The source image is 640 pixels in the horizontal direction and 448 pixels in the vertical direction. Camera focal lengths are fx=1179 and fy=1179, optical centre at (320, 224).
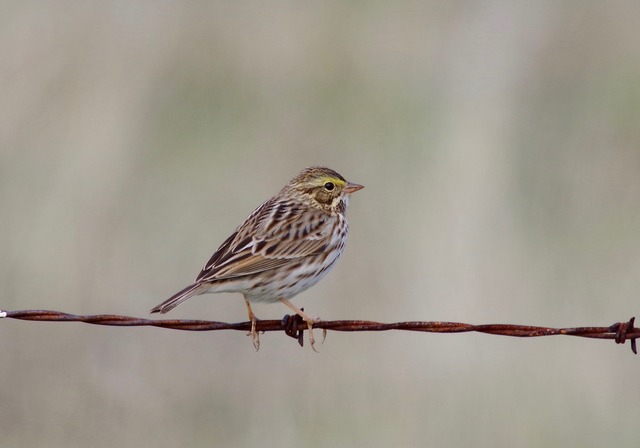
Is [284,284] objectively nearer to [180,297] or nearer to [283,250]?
[283,250]

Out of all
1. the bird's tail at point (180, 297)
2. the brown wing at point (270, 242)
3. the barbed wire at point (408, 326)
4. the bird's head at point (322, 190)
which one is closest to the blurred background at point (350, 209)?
the bird's head at point (322, 190)

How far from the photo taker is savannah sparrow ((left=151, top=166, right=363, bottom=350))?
7609 mm

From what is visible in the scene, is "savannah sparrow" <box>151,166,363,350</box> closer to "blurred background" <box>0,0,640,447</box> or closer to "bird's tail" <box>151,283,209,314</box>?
"bird's tail" <box>151,283,209,314</box>

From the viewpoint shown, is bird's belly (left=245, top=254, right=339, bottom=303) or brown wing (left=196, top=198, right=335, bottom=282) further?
bird's belly (left=245, top=254, right=339, bottom=303)

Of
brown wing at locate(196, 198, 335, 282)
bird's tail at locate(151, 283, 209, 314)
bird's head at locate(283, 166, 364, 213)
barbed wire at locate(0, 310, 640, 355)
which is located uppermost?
bird's head at locate(283, 166, 364, 213)

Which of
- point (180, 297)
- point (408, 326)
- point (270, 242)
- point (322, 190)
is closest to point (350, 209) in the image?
point (322, 190)

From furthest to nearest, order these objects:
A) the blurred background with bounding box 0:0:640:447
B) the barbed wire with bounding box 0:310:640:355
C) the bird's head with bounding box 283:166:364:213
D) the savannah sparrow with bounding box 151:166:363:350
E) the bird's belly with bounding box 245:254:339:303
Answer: the blurred background with bounding box 0:0:640:447 → the bird's head with bounding box 283:166:364:213 → the bird's belly with bounding box 245:254:339:303 → the savannah sparrow with bounding box 151:166:363:350 → the barbed wire with bounding box 0:310:640:355

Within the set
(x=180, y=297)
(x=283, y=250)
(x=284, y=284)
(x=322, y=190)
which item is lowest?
(x=180, y=297)

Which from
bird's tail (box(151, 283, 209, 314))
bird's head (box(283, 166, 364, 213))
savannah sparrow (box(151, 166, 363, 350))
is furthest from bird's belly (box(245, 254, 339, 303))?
bird's head (box(283, 166, 364, 213))

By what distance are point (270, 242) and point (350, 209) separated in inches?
182

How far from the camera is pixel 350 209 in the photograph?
494 inches

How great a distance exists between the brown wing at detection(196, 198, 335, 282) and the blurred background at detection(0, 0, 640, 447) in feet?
7.88

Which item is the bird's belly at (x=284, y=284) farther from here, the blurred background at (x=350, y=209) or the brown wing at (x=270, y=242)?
the blurred background at (x=350, y=209)

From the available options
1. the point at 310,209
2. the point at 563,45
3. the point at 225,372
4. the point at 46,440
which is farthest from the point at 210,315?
the point at 563,45
